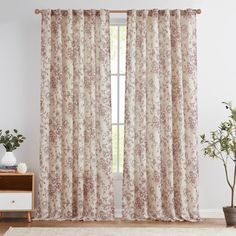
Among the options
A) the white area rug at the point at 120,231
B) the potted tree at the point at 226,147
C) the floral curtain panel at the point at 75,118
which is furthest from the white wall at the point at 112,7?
the white area rug at the point at 120,231

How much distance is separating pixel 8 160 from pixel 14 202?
1.63ft

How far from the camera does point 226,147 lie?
5.46m

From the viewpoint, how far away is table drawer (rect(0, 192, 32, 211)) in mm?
5508

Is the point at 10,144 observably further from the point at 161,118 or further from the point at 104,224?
the point at 161,118

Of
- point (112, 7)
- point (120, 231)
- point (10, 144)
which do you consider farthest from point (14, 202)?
point (112, 7)

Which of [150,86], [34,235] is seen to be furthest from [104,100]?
[34,235]

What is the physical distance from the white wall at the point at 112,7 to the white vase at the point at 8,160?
0.26 metres

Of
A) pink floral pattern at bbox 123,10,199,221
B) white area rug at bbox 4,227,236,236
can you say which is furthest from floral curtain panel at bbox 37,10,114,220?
white area rug at bbox 4,227,236,236

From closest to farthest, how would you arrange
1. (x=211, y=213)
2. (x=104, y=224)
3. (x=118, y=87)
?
(x=104, y=224), (x=211, y=213), (x=118, y=87)

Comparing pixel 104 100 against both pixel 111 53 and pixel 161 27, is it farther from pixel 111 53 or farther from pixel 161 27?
pixel 161 27

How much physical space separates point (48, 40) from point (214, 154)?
2383 mm

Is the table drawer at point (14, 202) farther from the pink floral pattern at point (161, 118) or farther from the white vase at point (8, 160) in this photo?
the pink floral pattern at point (161, 118)

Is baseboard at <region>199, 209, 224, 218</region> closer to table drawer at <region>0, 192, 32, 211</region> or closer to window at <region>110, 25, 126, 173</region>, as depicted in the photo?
window at <region>110, 25, 126, 173</region>

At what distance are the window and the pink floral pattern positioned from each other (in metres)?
0.35
